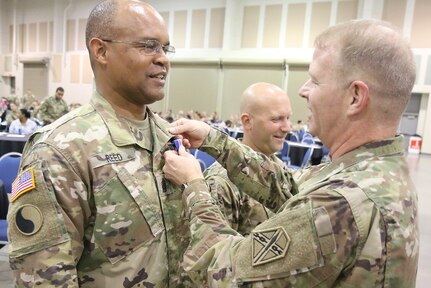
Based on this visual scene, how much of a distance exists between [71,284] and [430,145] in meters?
14.1

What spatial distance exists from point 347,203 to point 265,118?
1.25 meters

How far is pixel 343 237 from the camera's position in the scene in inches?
32.4

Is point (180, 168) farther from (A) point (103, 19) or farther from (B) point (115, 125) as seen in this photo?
(A) point (103, 19)

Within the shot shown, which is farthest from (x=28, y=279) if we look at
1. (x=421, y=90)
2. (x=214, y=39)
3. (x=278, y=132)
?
(x=214, y=39)

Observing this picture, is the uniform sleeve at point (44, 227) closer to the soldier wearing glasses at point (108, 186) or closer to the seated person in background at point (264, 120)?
the soldier wearing glasses at point (108, 186)

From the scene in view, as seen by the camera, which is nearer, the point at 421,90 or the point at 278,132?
the point at 278,132

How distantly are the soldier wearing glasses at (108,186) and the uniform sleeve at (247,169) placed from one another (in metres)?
0.33

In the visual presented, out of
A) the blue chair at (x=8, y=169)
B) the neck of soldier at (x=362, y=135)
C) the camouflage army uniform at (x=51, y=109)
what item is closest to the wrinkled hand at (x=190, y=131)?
the neck of soldier at (x=362, y=135)

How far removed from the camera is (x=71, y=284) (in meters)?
1.05

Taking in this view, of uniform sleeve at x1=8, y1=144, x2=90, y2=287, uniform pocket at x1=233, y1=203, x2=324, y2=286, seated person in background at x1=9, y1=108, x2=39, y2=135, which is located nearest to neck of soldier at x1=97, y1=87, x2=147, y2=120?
uniform sleeve at x1=8, y1=144, x2=90, y2=287

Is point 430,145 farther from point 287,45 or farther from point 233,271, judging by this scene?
point 233,271

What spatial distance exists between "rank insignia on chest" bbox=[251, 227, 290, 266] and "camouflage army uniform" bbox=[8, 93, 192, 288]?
1.48 feet

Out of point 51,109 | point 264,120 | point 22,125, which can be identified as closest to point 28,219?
point 264,120

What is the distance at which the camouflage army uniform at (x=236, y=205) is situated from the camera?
5.63ft
